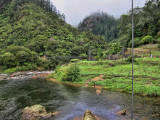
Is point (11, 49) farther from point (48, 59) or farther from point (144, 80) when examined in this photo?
point (144, 80)

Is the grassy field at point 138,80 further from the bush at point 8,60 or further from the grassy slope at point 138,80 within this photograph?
the bush at point 8,60

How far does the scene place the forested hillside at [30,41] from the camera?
65.8m

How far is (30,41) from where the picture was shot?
93875mm

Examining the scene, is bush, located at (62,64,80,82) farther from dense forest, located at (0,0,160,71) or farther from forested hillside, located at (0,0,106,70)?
forested hillside, located at (0,0,106,70)

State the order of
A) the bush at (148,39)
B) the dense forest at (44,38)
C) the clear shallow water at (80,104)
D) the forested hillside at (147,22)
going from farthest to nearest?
the forested hillside at (147,22)
the dense forest at (44,38)
the bush at (148,39)
the clear shallow water at (80,104)

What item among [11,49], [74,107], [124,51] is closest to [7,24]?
[11,49]

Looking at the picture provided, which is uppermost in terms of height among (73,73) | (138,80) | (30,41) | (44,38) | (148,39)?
(44,38)

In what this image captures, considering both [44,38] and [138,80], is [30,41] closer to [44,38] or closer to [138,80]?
[44,38]

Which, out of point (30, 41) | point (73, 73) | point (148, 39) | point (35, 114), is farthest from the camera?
point (30, 41)

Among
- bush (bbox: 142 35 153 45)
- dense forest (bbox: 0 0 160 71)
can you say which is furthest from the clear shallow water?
bush (bbox: 142 35 153 45)

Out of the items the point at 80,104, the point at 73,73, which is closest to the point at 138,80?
the point at 80,104

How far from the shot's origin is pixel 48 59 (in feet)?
261

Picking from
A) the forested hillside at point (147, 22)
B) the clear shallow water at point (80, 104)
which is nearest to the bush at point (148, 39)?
Result: the forested hillside at point (147, 22)

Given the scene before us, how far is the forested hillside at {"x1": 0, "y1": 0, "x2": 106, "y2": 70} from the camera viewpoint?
6581 cm
